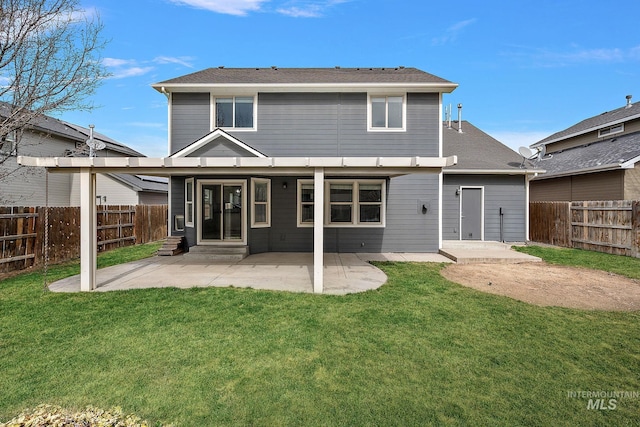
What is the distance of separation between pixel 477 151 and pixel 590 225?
4449 mm

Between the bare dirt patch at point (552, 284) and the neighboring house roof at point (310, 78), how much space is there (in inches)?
225

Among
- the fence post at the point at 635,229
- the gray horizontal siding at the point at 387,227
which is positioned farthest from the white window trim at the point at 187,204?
the fence post at the point at 635,229

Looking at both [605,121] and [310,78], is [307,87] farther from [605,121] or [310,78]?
[605,121]

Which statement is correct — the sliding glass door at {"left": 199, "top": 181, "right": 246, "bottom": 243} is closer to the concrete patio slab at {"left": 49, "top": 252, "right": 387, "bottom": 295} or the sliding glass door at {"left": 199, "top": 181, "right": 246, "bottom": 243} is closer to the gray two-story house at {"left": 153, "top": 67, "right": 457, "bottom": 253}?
the gray two-story house at {"left": 153, "top": 67, "right": 457, "bottom": 253}

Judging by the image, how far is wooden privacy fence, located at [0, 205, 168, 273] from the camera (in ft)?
22.9

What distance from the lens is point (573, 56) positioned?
47.0 ft

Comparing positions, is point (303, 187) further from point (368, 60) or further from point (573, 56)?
point (573, 56)

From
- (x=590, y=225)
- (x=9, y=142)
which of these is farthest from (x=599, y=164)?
(x=9, y=142)

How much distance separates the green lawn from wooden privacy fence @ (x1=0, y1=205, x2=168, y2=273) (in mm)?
3162

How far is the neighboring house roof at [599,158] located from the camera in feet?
39.7

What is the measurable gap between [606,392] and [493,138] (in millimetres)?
12350

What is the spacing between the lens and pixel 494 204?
35.3 ft

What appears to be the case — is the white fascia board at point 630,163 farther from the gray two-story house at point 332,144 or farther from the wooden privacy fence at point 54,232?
the wooden privacy fence at point 54,232

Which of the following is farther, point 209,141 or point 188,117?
point 188,117
